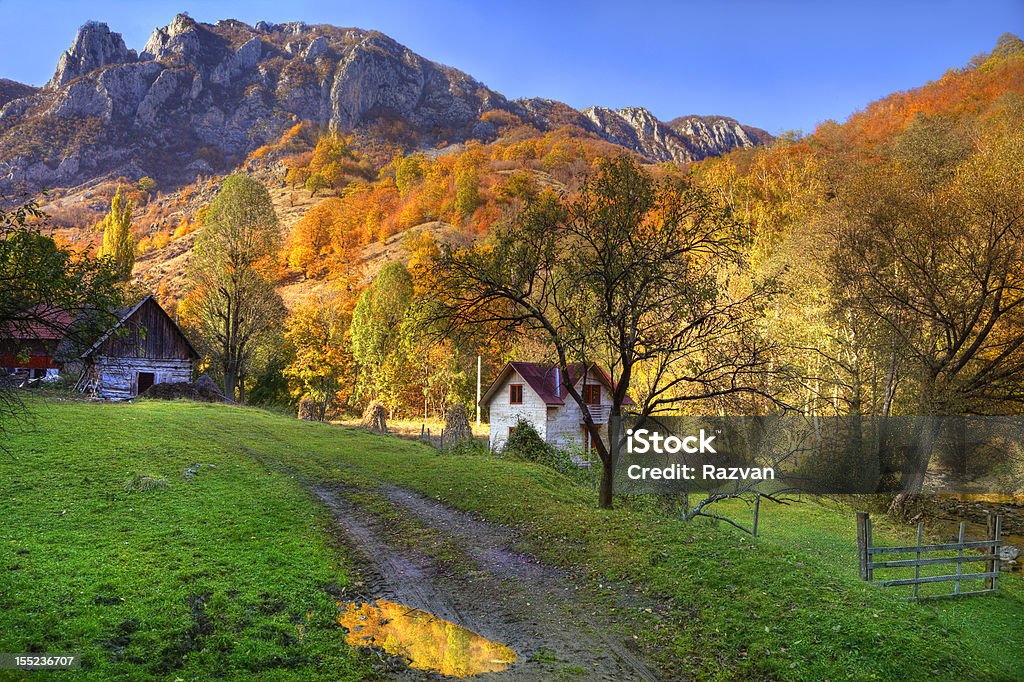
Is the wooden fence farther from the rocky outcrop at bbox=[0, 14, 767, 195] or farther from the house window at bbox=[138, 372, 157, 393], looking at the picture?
the house window at bbox=[138, 372, 157, 393]

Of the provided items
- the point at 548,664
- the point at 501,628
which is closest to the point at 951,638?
the point at 548,664

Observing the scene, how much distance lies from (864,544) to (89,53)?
3852cm

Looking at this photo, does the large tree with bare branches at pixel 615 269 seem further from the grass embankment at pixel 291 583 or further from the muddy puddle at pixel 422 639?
the muddy puddle at pixel 422 639

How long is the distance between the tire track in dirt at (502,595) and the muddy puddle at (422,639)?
0.71 feet

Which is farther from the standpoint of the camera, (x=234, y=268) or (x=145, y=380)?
(x=234, y=268)

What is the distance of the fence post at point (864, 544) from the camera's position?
43.8ft

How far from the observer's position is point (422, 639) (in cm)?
830

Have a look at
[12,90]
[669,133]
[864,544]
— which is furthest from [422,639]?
[669,133]

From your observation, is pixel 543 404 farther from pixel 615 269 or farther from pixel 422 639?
pixel 422 639

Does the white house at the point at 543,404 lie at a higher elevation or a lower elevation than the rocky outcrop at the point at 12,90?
lower

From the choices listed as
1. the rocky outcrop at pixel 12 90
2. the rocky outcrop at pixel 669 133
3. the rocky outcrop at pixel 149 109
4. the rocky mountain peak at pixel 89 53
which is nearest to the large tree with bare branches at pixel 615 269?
the rocky outcrop at pixel 149 109

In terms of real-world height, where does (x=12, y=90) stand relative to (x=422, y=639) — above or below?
above

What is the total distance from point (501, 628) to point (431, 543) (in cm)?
383

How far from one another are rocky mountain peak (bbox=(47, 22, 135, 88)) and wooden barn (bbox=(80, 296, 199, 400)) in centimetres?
1282
